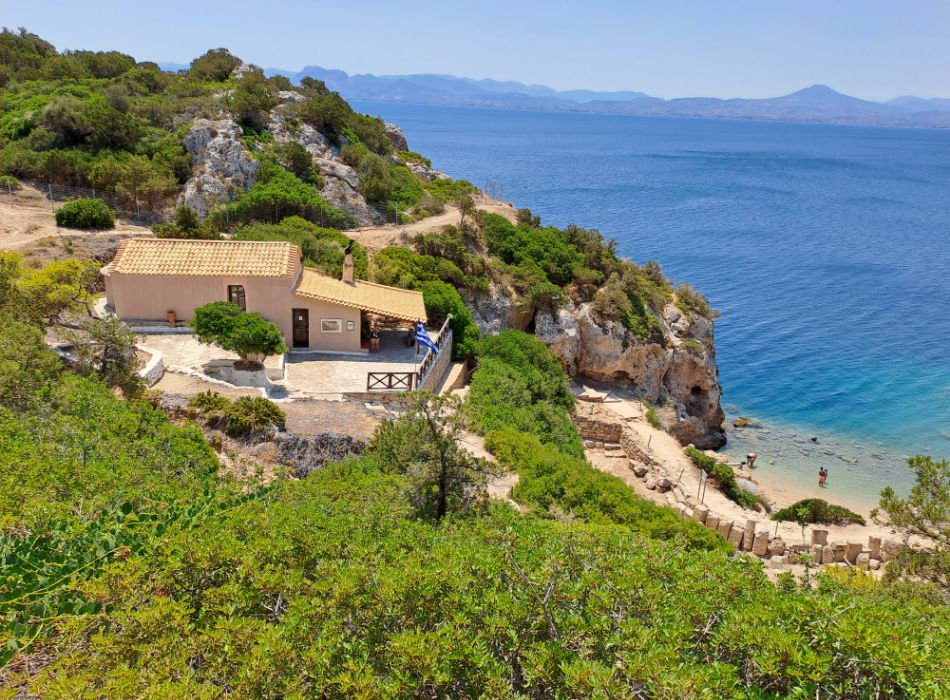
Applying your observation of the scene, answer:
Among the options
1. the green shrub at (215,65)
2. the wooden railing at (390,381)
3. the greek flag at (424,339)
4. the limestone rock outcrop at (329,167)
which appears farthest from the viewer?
the green shrub at (215,65)

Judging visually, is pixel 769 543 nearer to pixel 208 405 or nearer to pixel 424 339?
pixel 424 339

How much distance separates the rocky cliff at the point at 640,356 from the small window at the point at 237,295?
12.0 m

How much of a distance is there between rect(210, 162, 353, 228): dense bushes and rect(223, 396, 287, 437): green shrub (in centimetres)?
2089

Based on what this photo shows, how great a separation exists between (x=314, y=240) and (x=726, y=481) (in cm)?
2286

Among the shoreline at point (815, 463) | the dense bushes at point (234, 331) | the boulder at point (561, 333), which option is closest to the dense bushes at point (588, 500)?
the dense bushes at point (234, 331)

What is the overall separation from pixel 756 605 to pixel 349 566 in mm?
5038

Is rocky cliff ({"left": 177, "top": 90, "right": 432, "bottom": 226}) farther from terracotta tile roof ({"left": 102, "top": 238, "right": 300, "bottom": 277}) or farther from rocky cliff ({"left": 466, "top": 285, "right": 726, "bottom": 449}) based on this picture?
rocky cliff ({"left": 466, "top": 285, "right": 726, "bottom": 449})

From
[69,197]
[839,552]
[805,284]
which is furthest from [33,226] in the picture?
[805,284]

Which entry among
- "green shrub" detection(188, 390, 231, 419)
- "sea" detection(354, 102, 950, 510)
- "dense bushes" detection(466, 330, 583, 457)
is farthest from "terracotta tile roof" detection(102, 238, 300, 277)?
"sea" detection(354, 102, 950, 510)

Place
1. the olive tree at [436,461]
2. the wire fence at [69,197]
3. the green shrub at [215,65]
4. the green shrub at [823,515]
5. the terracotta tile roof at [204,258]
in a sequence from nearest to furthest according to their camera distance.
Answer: the olive tree at [436,461]
the green shrub at [823,515]
the terracotta tile roof at [204,258]
the wire fence at [69,197]
the green shrub at [215,65]

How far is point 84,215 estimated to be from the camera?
34.6 meters

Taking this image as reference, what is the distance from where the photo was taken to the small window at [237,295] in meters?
26.6

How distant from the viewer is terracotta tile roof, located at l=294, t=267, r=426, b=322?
26.4m

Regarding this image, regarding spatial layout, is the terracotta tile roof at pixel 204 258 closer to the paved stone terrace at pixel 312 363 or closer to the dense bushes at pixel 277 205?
the paved stone terrace at pixel 312 363
